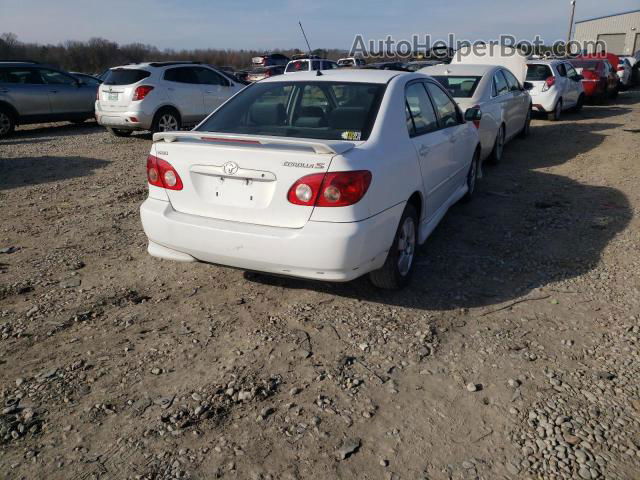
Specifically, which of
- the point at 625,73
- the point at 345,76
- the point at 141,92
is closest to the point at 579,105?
the point at 625,73

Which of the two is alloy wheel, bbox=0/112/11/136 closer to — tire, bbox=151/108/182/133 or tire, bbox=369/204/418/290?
tire, bbox=151/108/182/133

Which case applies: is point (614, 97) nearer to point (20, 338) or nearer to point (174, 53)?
point (20, 338)

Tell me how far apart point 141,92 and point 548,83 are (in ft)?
31.2

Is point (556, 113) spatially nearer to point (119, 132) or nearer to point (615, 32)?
point (119, 132)

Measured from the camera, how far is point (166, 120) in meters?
11.4

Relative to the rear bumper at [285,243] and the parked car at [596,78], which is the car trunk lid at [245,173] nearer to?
the rear bumper at [285,243]

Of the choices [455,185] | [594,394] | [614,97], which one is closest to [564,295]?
[594,394]

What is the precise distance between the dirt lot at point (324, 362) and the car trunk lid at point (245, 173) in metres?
0.78

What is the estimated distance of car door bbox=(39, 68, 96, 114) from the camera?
42.9ft

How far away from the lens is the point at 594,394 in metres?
2.93

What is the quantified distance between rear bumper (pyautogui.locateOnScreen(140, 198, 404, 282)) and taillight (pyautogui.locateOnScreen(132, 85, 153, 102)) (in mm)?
8011

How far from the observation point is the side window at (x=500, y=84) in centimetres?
866

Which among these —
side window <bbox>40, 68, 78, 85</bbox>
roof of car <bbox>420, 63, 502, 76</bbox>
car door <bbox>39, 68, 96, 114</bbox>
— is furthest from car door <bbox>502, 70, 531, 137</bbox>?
side window <bbox>40, 68, 78, 85</bbox>

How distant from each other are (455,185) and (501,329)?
2.22 m
